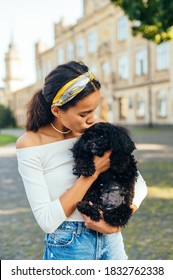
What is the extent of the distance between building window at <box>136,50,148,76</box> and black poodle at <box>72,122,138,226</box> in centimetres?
3356

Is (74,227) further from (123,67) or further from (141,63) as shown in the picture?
(123,67)

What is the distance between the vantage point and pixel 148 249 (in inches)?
209

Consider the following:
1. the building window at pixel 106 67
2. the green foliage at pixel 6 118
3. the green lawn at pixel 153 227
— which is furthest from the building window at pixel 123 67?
the green lawn at pixel 153 227

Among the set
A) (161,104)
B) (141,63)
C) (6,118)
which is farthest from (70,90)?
(6,118)

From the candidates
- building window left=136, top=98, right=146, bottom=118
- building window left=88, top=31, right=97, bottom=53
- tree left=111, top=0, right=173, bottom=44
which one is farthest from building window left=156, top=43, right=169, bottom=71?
tree left=111, top=0, right=173, bottom=44

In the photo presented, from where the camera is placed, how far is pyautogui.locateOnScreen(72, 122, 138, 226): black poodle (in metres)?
2.12

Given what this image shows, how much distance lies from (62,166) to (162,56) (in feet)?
104

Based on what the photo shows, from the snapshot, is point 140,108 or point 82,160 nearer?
point 82,160

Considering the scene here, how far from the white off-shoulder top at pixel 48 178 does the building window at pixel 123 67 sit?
120 feet

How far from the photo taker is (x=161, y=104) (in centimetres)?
3278

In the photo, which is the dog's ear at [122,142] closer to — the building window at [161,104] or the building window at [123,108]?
the building window at [161,104]

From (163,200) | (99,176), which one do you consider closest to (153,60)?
(163,200)

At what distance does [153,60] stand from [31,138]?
3285 cm
